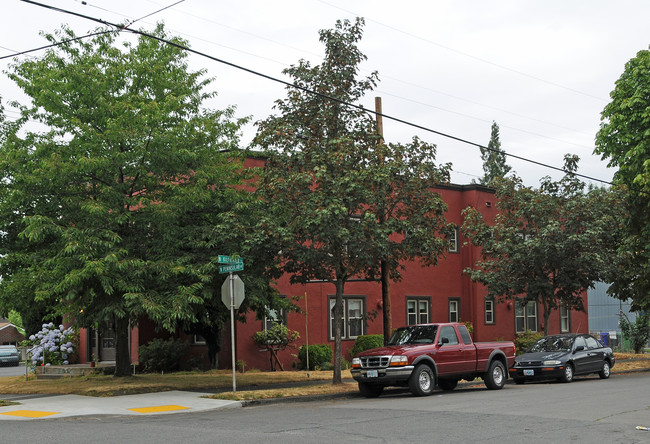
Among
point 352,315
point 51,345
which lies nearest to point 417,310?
point 352,315

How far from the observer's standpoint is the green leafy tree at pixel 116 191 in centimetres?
1798

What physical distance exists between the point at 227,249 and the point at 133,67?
537 centimetres

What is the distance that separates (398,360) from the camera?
17.7 metres

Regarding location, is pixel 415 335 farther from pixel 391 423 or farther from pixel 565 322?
pixel 565 322

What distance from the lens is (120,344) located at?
2172 cm

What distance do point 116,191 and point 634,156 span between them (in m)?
22.2

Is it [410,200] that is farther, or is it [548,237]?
[548,237]

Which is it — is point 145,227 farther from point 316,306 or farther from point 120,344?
point 316,306

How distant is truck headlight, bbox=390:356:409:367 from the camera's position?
17656 millimetres

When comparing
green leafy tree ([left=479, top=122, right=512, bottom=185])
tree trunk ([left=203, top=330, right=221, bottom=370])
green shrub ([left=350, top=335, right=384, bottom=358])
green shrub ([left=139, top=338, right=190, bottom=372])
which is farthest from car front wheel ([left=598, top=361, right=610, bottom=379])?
green leafy tree ([left=479, top=122, right=512, bottom=185])

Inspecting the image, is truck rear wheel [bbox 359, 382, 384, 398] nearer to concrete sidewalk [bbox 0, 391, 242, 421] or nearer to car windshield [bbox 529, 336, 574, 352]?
concrete sidewalk [bbox 0, 391, 242, 421]

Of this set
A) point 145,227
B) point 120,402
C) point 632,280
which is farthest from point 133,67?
point 632,280

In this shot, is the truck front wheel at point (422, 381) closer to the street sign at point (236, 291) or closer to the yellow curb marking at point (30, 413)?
the street sign at point (236, 291)

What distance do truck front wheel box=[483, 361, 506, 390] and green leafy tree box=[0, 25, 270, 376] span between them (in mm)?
6475
